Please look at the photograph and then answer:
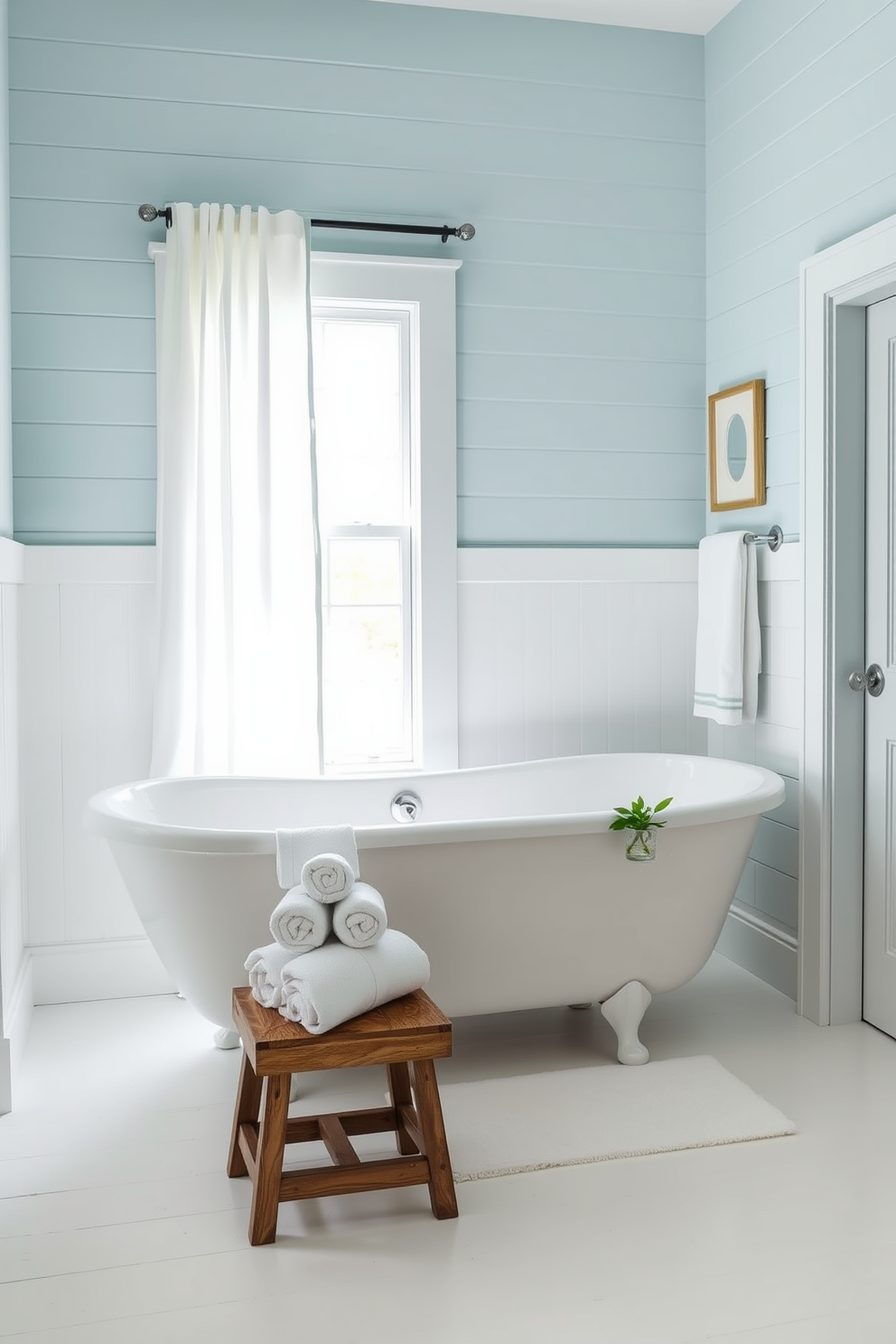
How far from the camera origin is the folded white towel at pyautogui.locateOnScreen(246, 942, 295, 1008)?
2.12 meters

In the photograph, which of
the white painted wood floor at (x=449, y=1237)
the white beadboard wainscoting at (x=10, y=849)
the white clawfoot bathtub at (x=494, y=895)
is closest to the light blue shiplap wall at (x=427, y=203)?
the white beadboard wainscoting at (x=10, y=849)

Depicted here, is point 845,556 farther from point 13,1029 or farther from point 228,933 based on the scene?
point 13,1029

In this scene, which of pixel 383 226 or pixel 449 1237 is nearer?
pixel 449 1237

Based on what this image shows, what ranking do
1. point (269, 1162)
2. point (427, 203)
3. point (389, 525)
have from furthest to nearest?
point (389, 525) → point (427, 203) → point (269, 1162)

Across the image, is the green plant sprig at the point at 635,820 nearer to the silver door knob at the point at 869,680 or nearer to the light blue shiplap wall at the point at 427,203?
→ the silver door knob at the point at 869,680

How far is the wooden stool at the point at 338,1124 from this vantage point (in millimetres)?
1992

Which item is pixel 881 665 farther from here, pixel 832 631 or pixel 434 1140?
pixel 434 1140

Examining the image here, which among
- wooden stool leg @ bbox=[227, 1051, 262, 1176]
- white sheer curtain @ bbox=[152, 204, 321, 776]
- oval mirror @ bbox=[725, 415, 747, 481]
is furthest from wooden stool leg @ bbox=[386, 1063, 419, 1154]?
oval mirror @ bbox=[725, 415, 747, 481]

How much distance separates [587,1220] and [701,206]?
10.1ft

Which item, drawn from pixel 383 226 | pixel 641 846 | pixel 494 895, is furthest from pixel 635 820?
pixel 383 226

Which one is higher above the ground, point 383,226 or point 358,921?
point 383,226

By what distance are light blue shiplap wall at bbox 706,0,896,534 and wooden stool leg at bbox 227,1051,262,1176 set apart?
82.7 inches

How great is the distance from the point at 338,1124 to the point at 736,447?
2.33 meters

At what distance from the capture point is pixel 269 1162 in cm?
200
